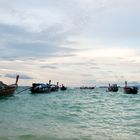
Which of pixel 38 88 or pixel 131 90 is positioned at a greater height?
pixel 131 90

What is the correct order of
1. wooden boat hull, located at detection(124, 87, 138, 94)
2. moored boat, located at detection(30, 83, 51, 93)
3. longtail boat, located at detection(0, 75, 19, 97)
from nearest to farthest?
longtail boat, located at detection(0, 75, 19, 97)
moored boat, located at detection(30, 83, 51, 93)
wooden boat hull, located at detection(124, 87, 138, 94)

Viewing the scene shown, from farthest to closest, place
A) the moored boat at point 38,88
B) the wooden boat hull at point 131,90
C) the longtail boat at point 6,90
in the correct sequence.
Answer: the wooden boat hull at point 131,90 → the moored boat at point 38,88 → the longtail boat at point 6,90

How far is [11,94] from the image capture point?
56875mm

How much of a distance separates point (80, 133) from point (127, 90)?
72086mm

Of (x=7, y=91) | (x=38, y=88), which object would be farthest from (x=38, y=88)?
(x=7, y=91)

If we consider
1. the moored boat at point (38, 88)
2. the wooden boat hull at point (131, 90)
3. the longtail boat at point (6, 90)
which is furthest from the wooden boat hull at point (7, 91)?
the wooden boat hull at point (131, 90)

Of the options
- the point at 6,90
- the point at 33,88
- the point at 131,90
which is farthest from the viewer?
the point at 131,90

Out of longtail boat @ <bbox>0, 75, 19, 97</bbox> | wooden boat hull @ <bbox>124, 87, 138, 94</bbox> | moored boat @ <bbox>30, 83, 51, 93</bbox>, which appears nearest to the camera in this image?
longtail boat @ <bbox>0, 75, 19, 97</bbox>

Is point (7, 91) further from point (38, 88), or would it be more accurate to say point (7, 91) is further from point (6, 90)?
point (38, 88)

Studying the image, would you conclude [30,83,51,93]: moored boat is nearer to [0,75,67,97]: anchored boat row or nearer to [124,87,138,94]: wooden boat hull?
[0,75,67,97]: anchored boat row

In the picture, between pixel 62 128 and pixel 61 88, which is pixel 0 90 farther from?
pixel 61 88

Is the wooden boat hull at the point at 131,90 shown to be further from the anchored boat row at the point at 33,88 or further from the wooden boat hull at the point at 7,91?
the wooden boat hull at the point at 7,91

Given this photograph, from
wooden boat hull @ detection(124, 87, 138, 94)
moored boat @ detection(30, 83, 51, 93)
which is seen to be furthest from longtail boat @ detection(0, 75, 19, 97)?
wooden boat hull @ detection(124, 87, 138, 94)

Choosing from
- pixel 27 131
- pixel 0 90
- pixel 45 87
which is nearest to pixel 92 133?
pixel 27 131
